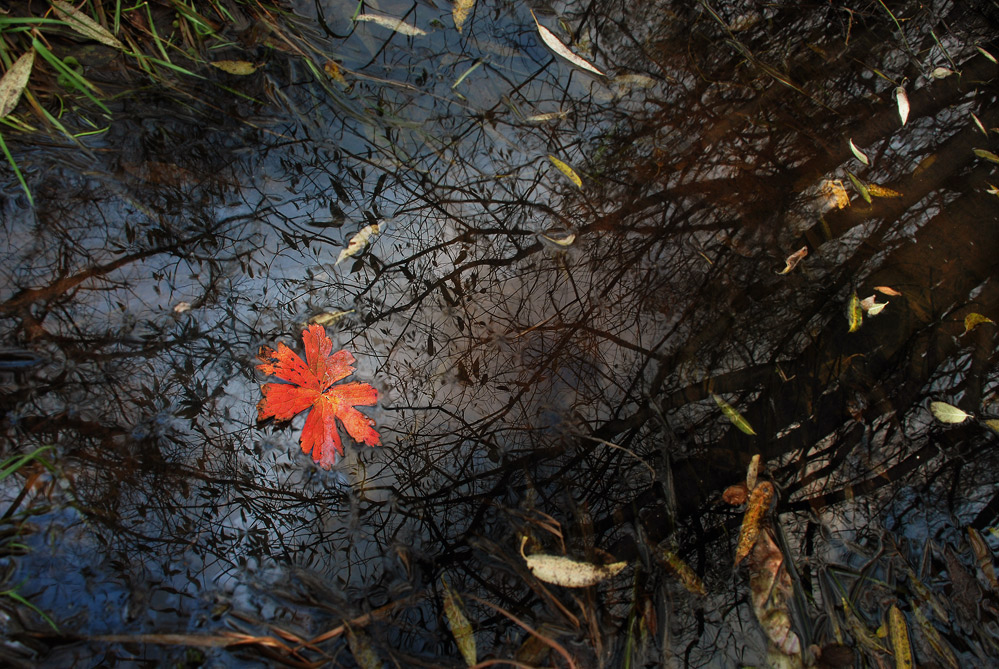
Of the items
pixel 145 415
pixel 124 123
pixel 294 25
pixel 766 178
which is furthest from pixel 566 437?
pixel 124 123

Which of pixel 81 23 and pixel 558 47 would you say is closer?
pixel 81 23

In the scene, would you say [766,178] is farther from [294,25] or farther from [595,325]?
[294,25]

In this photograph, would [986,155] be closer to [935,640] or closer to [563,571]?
[935,640]

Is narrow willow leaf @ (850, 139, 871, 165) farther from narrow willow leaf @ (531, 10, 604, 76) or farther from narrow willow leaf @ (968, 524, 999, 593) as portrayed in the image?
narrow willow leaf @ (968, 524, 999, 593)

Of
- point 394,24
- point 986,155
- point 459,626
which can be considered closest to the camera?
point 459,626

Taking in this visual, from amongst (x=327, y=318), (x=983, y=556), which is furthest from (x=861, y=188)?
(x=327, y=318)

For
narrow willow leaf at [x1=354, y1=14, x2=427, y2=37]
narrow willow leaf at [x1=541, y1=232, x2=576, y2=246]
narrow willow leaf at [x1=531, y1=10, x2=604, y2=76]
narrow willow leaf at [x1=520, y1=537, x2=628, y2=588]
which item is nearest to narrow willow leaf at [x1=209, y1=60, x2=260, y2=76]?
narrow willow leaf at [x1=354, y1=14, x2=427, y2=37]
